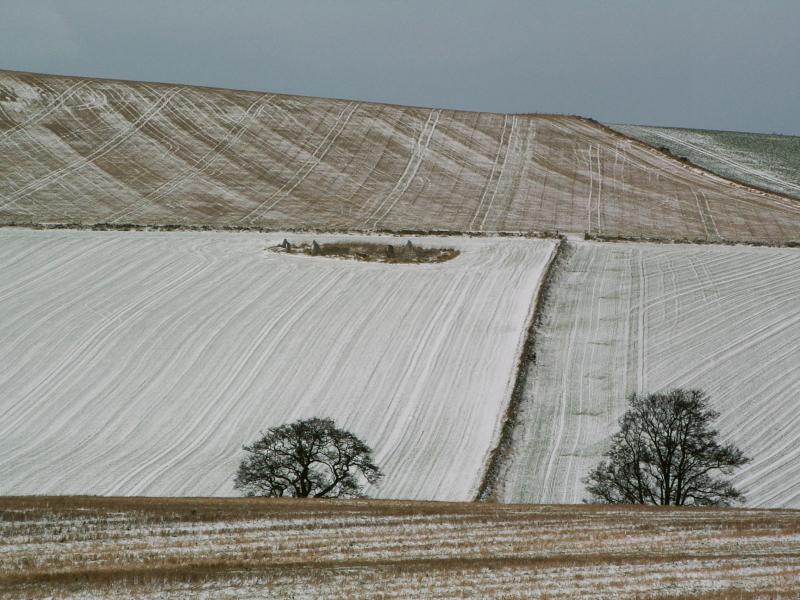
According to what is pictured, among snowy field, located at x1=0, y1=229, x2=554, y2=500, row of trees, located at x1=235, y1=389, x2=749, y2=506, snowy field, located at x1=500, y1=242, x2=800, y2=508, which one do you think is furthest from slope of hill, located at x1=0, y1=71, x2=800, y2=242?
row of trees, located at x1=235, y1=389, x2=749, y2=506

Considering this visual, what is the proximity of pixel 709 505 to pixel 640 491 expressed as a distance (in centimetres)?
164

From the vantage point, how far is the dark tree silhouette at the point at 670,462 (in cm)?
2448

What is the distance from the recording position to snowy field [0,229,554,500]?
27.6m

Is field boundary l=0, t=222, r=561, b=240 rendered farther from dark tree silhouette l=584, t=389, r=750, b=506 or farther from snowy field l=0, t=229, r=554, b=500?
dark tree silhouette l=584, t=389, r=750, b=506

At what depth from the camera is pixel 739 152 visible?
7988 centimetres

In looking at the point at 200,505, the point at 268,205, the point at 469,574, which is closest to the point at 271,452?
the point at 200,505

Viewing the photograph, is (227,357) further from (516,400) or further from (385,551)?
(385,551)

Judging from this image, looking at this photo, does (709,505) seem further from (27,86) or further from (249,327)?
(27,86)

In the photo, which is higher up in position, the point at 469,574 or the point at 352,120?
the point at 352,120

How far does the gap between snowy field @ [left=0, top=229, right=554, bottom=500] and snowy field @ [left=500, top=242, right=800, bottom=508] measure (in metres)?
1.54

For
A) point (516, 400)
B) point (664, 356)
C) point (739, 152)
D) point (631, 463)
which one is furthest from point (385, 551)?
point (739, 152)

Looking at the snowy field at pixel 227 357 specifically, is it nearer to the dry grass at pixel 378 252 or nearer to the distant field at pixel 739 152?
the dry grass at pixel 378 252

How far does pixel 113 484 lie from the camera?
2594 centimetres

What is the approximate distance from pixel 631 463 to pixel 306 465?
8064 mm
